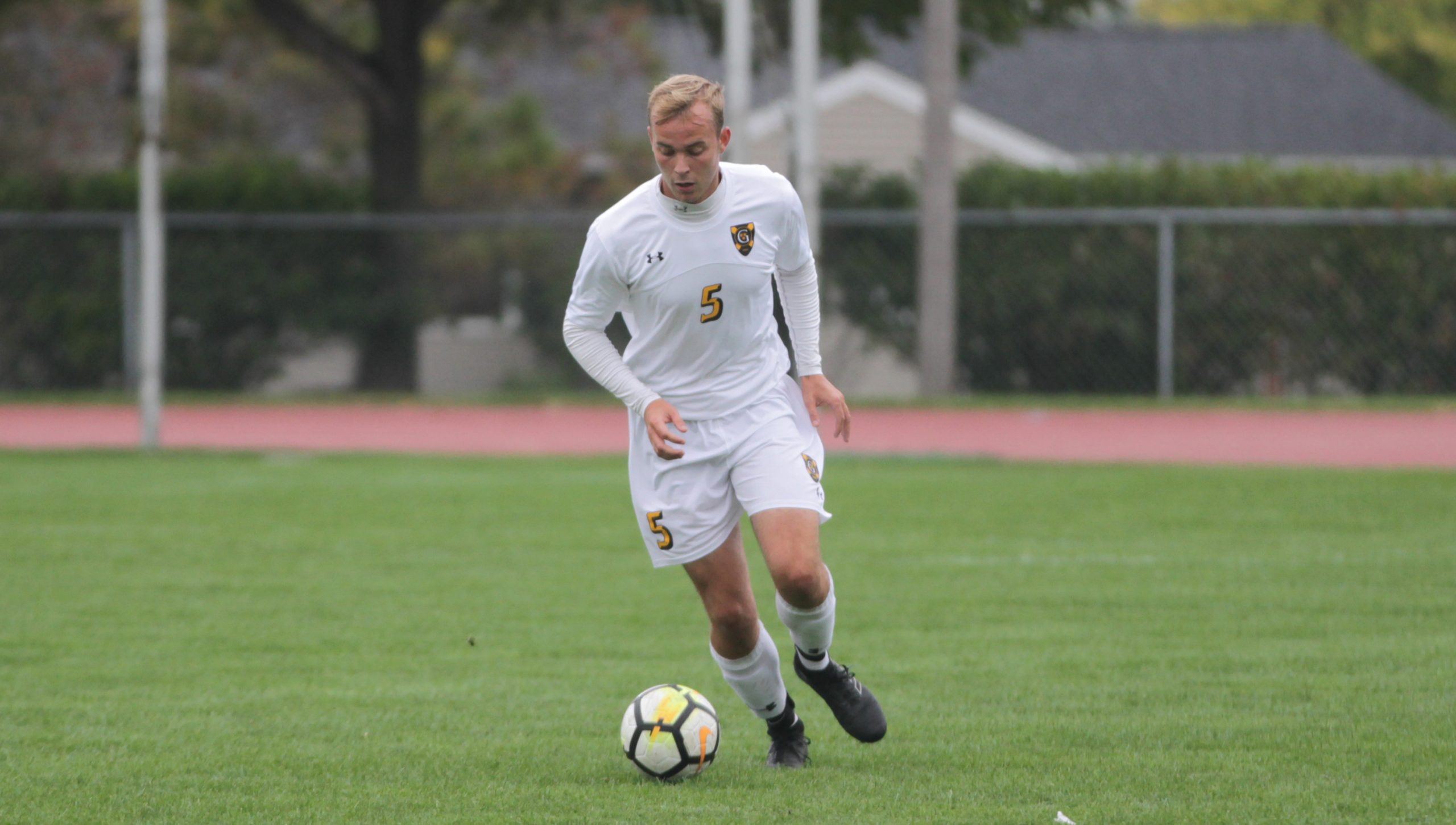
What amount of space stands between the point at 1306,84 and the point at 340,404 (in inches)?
963

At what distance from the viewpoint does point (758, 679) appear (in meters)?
5.86

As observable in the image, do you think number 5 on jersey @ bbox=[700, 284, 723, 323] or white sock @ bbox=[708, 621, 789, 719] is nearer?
number 5 on jersey @ bbox=[700, 284, 723, 323]

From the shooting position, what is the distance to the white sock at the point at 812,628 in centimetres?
578

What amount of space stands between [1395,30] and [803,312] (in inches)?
1817

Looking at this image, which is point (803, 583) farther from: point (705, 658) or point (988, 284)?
point (988, 284)

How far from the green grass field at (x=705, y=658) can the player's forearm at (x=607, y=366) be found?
46.4 inches

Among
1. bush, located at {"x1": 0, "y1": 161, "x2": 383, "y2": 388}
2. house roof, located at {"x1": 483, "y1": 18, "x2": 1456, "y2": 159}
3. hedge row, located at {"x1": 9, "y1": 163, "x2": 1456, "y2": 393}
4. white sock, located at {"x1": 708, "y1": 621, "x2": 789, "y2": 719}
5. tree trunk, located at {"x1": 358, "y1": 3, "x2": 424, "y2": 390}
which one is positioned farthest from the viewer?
house roof, located at {"x1": 483, "y1": 18, "x2": 1456, "y2": 159}

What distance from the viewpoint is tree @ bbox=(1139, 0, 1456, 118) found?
4688 centimetres

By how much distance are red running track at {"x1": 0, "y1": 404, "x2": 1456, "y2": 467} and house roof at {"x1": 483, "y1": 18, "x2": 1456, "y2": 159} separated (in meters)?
14.2

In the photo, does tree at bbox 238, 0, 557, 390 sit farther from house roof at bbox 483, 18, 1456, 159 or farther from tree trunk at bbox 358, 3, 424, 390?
house roof at bbox 483, 18, 1456, 159


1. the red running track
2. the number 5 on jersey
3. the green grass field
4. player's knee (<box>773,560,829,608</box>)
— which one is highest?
the number 5 on jersey

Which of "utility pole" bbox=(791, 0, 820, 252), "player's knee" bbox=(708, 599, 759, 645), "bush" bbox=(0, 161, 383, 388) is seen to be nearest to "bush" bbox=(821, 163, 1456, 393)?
"utility pole" bbox=(791, 0, 820, 252)

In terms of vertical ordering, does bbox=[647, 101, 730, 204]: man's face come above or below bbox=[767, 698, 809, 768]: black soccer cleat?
above

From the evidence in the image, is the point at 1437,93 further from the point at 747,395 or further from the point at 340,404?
the point at 747,395
